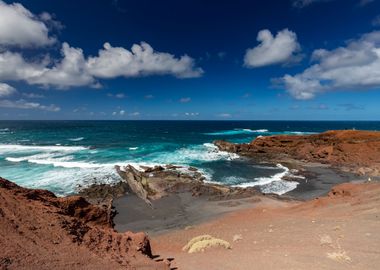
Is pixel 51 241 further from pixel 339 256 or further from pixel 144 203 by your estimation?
pixel 144 203

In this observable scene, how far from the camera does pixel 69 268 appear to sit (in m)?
5.58

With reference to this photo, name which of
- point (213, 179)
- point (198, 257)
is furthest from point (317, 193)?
point (198, 257)

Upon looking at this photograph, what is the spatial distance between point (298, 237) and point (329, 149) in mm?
35009

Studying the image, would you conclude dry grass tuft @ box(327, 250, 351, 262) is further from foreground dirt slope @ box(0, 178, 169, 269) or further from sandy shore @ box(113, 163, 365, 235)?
sandy shore @ box(113, 163, 365, 235)

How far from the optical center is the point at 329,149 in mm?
41250

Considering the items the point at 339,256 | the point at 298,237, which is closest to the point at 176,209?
the point at 298,237

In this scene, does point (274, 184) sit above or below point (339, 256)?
below

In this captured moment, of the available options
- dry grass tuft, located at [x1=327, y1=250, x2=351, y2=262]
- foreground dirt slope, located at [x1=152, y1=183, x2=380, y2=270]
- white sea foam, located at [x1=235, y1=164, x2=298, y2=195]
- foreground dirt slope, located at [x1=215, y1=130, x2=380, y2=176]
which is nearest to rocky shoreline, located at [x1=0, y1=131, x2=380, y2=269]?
foreground dirt slope, located at [x1=215, y1=130, x2=380, y2=176]

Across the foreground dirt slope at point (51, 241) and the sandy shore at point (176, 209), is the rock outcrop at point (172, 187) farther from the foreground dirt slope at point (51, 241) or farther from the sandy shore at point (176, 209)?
the foreground dirt slope at point (51, 241)

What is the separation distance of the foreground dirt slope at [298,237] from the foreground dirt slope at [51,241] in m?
2.26

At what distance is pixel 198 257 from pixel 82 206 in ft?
15.6

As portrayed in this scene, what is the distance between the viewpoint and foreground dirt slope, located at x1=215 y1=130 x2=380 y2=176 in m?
37.4

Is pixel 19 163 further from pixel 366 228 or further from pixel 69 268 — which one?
pixel 366 228

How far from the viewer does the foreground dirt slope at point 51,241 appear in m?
5.48
